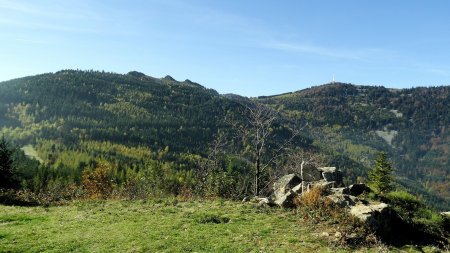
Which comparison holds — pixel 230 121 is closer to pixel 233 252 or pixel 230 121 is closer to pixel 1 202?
pixel 1 202

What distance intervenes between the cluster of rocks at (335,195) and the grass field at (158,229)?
2.31m

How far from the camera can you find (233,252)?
758 inches

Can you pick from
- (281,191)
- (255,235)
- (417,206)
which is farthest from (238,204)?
(417,206)

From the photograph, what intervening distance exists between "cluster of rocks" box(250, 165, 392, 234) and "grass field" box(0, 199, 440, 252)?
7.57ft

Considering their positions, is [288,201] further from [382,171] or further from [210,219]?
[382,171]

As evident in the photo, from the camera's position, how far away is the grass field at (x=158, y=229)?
20141 mm

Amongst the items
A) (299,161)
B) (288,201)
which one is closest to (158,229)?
(288,201)

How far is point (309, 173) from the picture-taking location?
35594 millimetres

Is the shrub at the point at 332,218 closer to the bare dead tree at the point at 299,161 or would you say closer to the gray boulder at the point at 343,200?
the gray boulder at the point at 343,200

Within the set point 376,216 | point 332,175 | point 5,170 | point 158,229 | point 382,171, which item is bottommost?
point 382,171

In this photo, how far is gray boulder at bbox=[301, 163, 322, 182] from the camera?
35.4 meters

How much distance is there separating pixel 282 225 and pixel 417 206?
42.9 ft

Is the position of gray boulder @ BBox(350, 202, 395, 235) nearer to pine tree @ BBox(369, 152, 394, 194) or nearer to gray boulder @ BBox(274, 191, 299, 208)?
gray boulder @ BBox(274, 191, 299, 208)

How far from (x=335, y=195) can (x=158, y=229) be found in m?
13.0
